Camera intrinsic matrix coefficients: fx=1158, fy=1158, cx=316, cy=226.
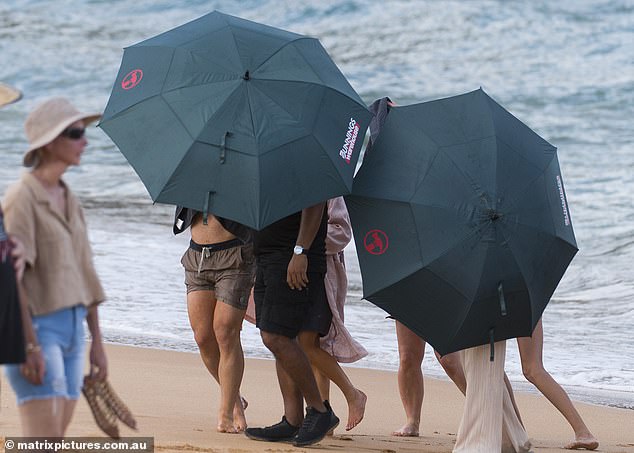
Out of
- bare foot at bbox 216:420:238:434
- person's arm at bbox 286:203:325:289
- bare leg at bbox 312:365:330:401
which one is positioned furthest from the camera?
bare leg at bbox 312:365:330:401

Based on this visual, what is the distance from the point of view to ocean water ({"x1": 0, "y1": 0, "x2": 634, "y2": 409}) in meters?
Result: 9.14

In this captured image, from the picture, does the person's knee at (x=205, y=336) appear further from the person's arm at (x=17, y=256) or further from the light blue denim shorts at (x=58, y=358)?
the person's arm at (x=17, y=256)

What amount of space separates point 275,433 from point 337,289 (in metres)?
0.82

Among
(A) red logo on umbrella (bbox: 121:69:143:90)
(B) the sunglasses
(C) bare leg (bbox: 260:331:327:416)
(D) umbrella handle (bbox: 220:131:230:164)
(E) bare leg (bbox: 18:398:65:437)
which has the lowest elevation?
(E) bare leg (bbox: 18:398:65:437)

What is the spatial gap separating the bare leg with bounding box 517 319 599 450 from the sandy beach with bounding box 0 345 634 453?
0.13m

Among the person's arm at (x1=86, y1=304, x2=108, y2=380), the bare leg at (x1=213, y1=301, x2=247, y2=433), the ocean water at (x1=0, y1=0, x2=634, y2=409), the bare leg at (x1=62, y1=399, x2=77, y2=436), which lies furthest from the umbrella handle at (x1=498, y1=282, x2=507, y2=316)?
the ocean water at (x1=0, y1=0, x2=634, y2=409)

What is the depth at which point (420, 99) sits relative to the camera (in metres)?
21.9

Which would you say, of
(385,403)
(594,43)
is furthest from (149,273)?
(594,43)

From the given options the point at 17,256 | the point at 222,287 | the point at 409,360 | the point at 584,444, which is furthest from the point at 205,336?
the point at 17,256

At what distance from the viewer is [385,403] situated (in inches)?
278

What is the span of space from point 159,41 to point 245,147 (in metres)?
0.86

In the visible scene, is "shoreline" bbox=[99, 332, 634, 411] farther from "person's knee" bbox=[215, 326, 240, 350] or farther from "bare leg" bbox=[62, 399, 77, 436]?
"bare leg" bbox=[62, 399, 77, 436]

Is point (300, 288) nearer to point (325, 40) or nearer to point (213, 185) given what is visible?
point (213, 185)

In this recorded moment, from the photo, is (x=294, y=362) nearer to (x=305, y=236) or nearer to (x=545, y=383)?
(x=305, y=236)
